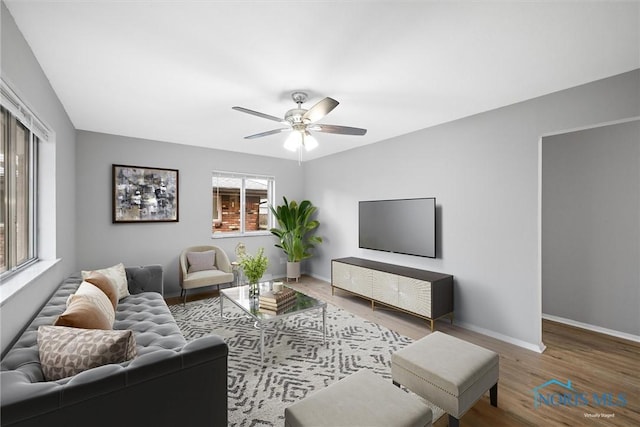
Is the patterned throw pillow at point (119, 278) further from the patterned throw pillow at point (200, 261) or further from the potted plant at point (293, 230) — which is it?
the potted plant at point (293, 230)

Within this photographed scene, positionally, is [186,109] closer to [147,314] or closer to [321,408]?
[147,314]

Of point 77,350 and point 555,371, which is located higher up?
point 77,350

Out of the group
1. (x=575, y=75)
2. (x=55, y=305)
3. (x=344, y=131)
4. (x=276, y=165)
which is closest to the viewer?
(x=55, y=305)

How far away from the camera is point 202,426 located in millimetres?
1409

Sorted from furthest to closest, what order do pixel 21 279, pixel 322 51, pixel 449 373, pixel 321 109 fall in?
pixel 321 109
pixel 322 51
pixel 21 279
pixel 449 373

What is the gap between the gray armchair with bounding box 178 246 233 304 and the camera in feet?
13.8

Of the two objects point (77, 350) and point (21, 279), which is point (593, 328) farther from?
point (21, 279)

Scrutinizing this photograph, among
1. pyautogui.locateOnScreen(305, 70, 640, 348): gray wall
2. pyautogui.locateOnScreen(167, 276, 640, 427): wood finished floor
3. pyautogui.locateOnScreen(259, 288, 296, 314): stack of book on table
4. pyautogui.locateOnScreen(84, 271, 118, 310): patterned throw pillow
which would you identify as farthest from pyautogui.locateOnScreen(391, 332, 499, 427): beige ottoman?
pyautogui.locateOnScreen(84, 271, 118, 310): patterned throw pillow

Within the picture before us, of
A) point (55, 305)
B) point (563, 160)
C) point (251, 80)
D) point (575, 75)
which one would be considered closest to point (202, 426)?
point (55, 305)

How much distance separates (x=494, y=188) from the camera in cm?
321

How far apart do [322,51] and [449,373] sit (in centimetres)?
225

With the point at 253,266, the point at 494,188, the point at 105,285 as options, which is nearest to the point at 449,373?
Answer: the point at 253,266

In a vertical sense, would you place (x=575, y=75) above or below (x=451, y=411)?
above

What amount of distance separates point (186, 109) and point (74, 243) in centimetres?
240
